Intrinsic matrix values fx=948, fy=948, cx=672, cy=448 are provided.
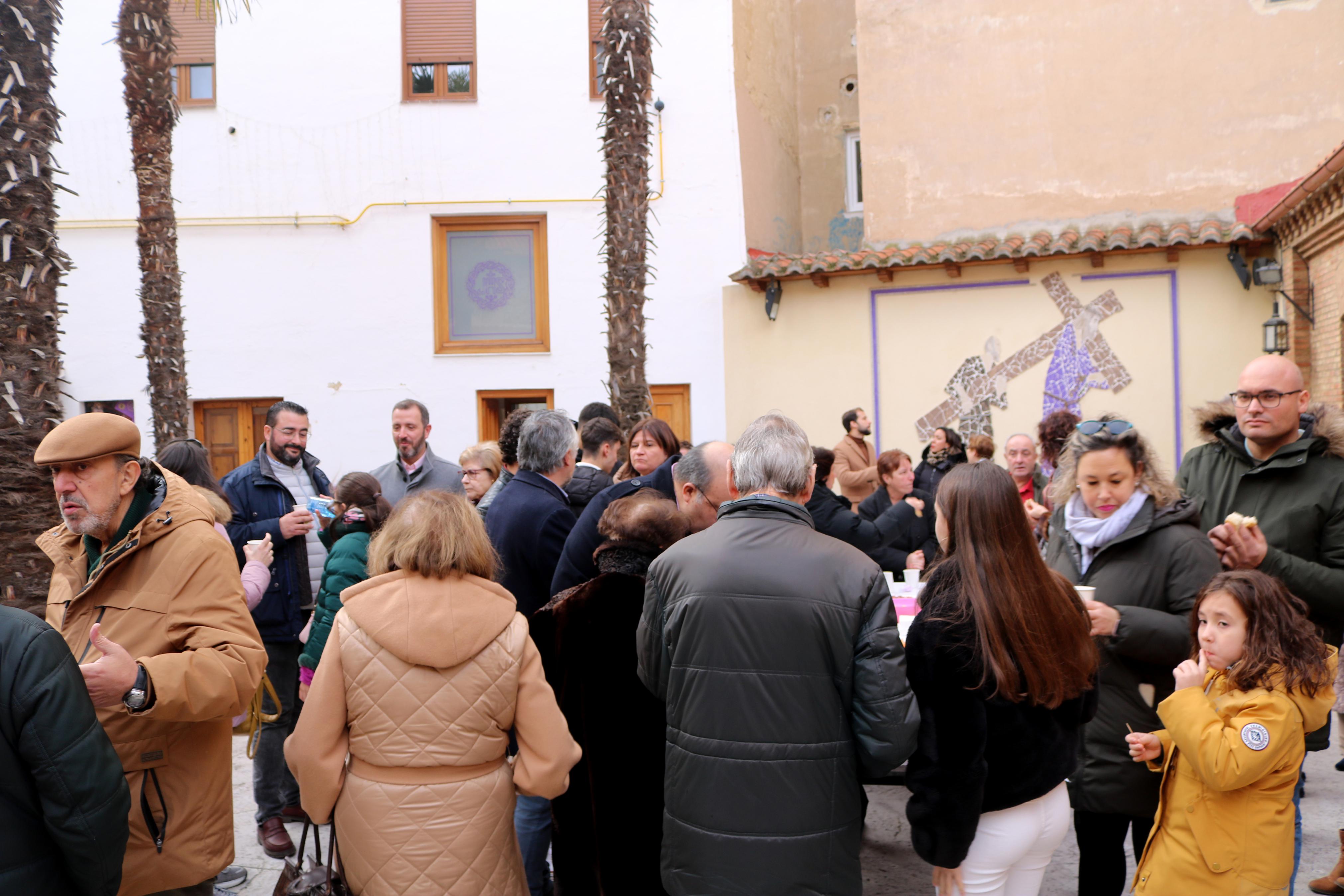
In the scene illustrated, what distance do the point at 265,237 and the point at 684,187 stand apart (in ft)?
17.8

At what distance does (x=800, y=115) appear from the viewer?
1509 centimetres

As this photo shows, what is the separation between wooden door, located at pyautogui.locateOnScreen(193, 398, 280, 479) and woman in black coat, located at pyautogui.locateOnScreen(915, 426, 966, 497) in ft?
28.3

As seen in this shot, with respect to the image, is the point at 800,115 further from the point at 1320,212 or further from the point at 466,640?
the point at 466,640

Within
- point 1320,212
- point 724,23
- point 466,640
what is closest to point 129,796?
point 466,640

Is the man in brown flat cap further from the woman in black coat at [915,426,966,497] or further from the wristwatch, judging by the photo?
the woman in black coat at [915,426,966,497]

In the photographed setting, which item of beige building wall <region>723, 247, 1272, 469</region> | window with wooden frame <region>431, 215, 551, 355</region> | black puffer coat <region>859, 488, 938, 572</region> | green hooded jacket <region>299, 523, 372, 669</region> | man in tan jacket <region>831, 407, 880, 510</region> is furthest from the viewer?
window with wooden frame <region>431, 215, 551, 355</region>

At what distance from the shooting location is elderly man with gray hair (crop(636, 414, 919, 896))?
2525 mm

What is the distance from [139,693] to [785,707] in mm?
1627

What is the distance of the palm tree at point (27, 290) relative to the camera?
448cm

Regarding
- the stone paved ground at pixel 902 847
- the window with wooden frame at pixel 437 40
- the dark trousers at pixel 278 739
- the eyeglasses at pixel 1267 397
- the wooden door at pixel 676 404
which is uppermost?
the window with wooden frame at pixel 437 40

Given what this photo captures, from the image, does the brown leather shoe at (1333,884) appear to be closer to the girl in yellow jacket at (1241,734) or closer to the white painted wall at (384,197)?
the girl in yellow jacket at (1241,734)

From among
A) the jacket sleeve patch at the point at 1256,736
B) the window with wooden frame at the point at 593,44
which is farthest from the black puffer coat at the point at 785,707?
the window with wooden frame at the point at 593,44

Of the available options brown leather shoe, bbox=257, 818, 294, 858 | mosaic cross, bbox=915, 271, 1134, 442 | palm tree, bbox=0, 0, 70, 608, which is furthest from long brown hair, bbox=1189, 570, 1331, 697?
mosaic cross, bbox=915, 271, 1134, 442

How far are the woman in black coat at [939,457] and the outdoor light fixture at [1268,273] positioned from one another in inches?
200
